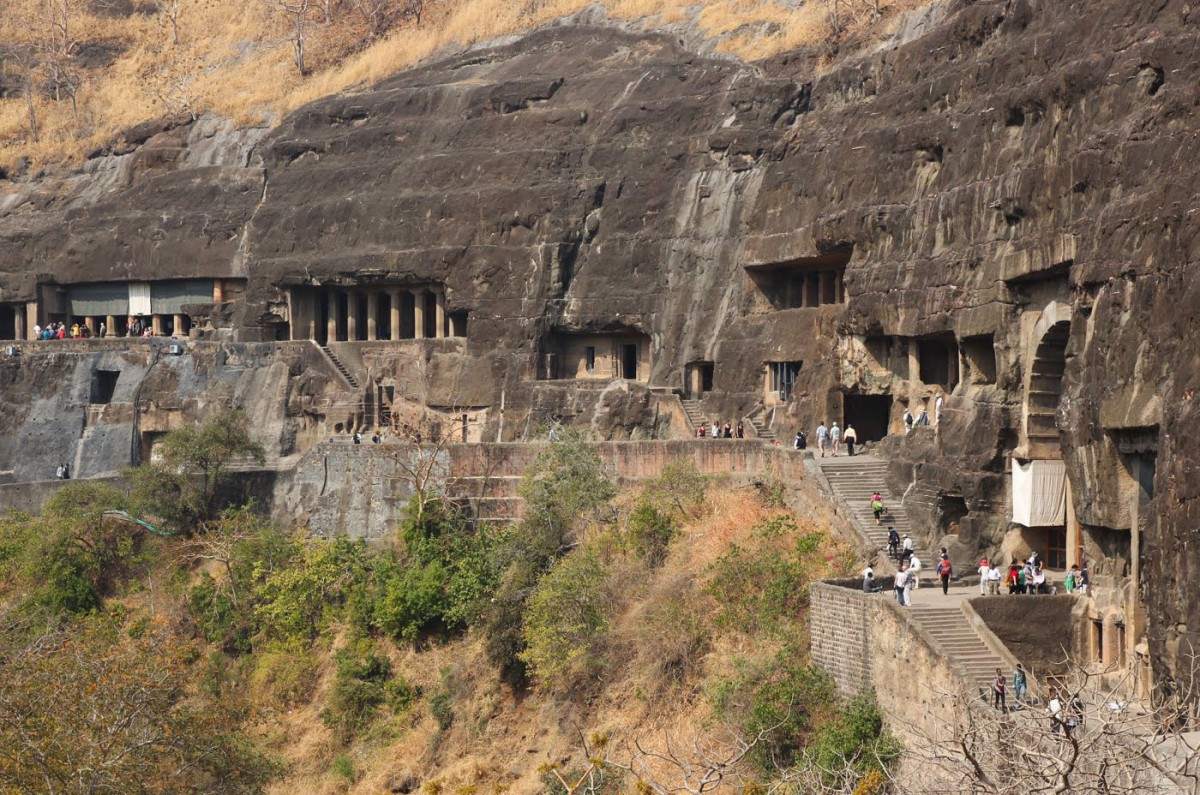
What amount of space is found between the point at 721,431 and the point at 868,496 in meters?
8.40

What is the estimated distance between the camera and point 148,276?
6581 centimetres

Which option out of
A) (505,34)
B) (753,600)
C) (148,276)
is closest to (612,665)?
(753,600)

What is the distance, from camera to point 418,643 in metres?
47.2

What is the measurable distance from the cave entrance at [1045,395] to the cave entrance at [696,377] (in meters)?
14.7

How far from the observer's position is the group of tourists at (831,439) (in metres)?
46.0

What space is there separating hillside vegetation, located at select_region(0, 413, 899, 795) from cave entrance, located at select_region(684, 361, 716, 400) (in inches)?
250

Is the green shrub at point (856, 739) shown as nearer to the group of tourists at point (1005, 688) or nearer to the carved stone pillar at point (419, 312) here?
the group of tourists at point (1005, 688)

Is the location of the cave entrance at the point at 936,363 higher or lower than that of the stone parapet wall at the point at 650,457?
higher

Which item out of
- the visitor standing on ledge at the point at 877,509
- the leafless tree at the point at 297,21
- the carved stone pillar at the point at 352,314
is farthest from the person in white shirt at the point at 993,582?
the leafless tree at the point at 297,21

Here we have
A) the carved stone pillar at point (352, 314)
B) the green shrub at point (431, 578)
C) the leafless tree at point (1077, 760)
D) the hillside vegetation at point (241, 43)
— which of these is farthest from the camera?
the hillside vegetation at point (241, 43)

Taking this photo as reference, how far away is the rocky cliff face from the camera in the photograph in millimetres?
34969

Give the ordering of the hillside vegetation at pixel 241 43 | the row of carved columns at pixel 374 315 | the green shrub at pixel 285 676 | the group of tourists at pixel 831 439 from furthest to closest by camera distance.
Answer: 1. the hillside vegetation at pixel 241 43
2. the row of carved columns at pixel 374 315
3. the green shrub at pixel 285 676
4. the group of tourists at pixel 831 439

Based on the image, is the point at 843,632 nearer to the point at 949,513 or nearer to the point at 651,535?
the point at 949,513

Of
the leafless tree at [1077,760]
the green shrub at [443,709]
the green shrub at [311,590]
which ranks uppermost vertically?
the leafless tree at [1077,760]
